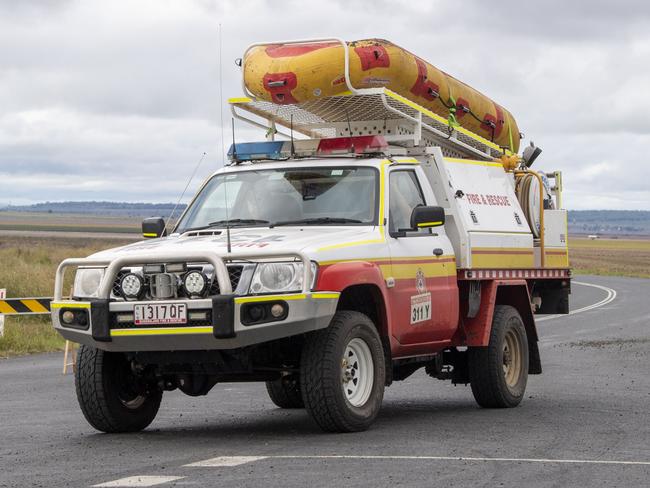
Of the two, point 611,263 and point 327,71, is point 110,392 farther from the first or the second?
point 611,263

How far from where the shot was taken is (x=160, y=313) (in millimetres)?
9211

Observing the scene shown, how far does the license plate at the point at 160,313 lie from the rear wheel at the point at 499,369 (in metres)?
3.92

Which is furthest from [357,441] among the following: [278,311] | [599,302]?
[599,302]

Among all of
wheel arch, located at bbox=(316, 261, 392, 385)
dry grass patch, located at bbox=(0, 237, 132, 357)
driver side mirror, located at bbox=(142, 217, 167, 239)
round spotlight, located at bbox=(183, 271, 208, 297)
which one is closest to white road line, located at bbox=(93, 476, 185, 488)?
round spotlight, located at bbox=(183, 271, 208, 297)

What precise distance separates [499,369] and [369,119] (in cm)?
258

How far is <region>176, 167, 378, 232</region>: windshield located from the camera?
10680 mm

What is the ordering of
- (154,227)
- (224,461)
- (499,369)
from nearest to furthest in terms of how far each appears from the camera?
(224,461)
(154,227)
(499,369)

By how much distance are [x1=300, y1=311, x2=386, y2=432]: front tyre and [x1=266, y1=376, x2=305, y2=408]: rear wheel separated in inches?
88.2

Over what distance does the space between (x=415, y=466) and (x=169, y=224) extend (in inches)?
174

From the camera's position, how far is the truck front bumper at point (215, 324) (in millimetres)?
8977

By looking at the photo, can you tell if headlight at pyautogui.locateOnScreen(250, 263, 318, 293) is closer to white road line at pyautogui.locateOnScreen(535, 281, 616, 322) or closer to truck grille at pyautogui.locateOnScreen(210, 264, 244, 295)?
truck grille at pyautogui.locateOnScreen(210, 264, 244, 295)

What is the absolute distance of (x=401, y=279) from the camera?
1051cm

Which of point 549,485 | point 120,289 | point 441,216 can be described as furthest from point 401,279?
point 549,485

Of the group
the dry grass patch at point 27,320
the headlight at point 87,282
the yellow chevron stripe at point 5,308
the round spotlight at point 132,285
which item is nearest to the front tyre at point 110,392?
the headlight at point 87,282
